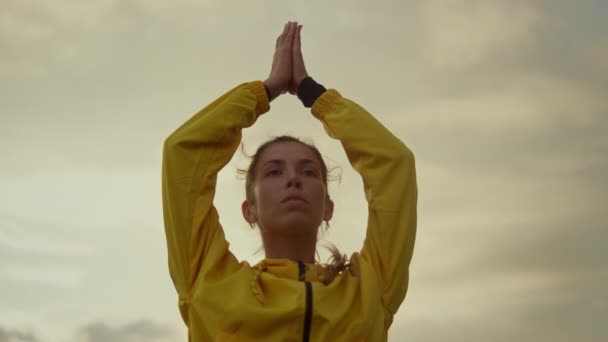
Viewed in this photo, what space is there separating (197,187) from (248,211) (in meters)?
0.58

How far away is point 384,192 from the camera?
17.0 feet

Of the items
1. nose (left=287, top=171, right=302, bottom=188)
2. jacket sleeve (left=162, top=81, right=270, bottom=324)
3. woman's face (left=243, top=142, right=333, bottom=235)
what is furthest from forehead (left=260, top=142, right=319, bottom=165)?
jacket sleeve (left=162, top=81, right=270, bottom=324)

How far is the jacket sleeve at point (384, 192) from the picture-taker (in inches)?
200

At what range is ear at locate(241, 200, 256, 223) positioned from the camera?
5.46 m

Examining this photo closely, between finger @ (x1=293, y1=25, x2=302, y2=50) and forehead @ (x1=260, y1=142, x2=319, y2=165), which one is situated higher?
finger @ (x1=293, y1=25, x2=302, y2=50)

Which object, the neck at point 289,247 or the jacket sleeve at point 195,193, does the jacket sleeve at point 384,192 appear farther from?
the jacket sleeve at point 195,193

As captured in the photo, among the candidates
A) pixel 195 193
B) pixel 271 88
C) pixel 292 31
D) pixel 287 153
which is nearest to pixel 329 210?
pixel 287 153

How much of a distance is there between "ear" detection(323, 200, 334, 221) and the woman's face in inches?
2.8

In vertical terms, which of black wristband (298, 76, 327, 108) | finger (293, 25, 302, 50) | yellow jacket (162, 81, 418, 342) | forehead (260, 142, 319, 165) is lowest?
yellow jacket (162, 81, 418, 342)

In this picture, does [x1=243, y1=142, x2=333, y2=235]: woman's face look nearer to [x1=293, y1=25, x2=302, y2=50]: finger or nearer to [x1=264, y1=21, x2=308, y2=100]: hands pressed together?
[x1=264, y1=21, x2=308, y2=100]: hands pressed together

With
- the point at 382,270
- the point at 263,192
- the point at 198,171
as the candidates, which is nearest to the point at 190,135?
the point at 198,171

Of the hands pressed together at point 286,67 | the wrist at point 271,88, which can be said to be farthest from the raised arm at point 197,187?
the hands pressed together at point 286,67

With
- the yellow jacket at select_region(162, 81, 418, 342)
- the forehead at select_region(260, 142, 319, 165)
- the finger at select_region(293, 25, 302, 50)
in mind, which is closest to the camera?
the yellow jacket at select_region(162, 81, 418, 342)

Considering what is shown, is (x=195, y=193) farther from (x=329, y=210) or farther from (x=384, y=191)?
(x=384, y=191)
